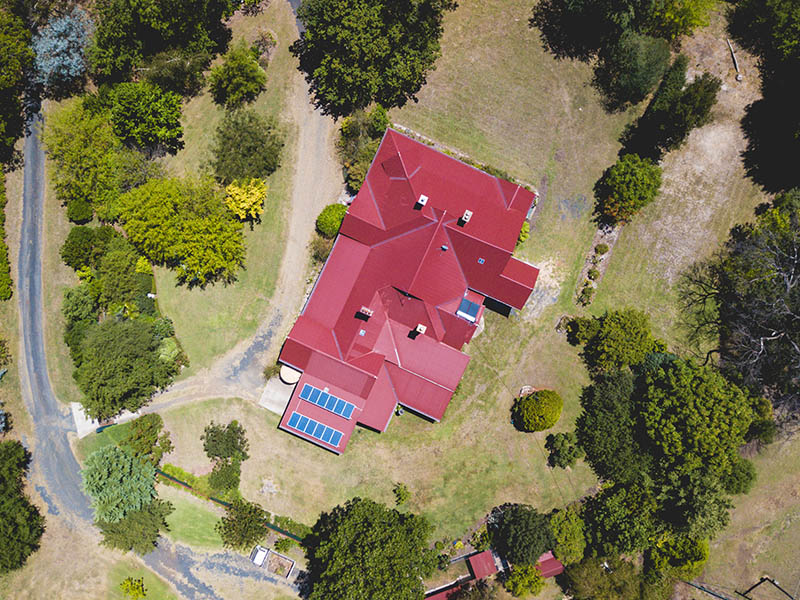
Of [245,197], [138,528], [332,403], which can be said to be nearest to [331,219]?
[245,197]

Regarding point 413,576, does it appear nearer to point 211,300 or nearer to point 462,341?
point 462,341

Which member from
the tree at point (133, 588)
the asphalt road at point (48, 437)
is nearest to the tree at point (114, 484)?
the asphalt road at point (48, 437)

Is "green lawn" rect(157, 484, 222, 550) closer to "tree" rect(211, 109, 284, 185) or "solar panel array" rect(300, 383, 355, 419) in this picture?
"solar panel array" rect(300, 383, 355, 419)

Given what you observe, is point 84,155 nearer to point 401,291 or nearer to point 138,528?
point 401,291

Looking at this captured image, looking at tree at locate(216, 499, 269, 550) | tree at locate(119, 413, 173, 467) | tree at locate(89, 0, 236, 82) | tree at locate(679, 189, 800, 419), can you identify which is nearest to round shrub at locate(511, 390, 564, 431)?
tree at locate(679, 189, 800, 419)

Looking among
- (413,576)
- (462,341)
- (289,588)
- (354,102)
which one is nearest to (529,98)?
(354,102)
